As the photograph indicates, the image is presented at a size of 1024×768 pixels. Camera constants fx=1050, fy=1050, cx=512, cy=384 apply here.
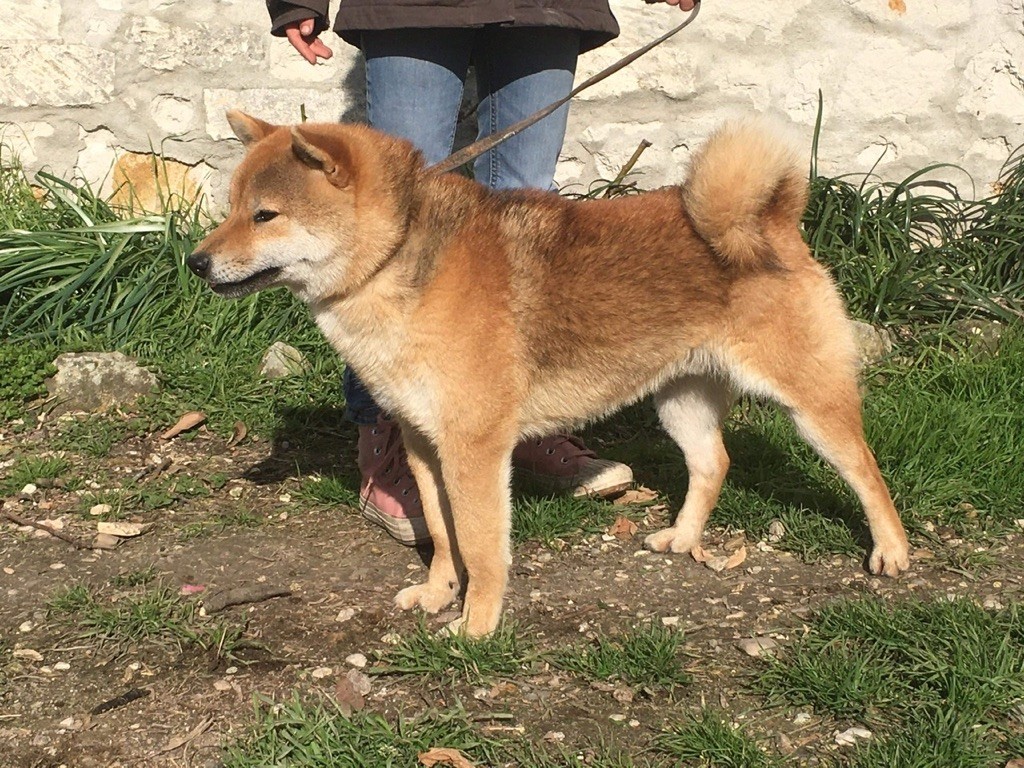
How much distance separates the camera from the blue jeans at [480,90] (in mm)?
3695

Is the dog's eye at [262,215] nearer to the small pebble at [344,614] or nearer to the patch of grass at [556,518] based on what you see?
the small pebble at [344,614]

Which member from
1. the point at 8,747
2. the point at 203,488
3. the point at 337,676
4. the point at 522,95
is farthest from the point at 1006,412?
the point at 8,747

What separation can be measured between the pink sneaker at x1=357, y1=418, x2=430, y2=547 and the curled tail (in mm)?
1428

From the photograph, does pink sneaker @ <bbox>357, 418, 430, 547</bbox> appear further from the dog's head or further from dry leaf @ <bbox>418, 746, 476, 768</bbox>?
dry leaf @ <bbox>418, 746, 476, 768</bbox>

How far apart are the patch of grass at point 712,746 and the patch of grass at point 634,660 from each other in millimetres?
245

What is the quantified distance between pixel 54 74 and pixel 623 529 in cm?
385

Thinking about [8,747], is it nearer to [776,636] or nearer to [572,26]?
[776,636]

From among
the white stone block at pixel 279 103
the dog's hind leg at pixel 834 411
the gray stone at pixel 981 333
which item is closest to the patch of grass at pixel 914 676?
the dog's hind leg at pixel 834 411

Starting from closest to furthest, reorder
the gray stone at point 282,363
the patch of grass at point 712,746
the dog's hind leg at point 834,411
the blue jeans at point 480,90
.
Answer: the patch of grass at point 712,746 < the dog's hind leg at point 834,411 < the blue jeans at point 480,90 < the gray stone at point 282,363

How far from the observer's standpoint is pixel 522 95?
3951mm

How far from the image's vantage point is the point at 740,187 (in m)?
3.41

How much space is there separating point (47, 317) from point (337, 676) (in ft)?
9.83

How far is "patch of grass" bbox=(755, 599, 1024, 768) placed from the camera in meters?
2.65

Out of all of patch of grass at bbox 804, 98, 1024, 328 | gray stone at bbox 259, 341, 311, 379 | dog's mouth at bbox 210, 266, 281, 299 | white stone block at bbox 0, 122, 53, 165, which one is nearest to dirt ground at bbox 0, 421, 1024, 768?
gray stone at bbox 259, 341, 311, 379
